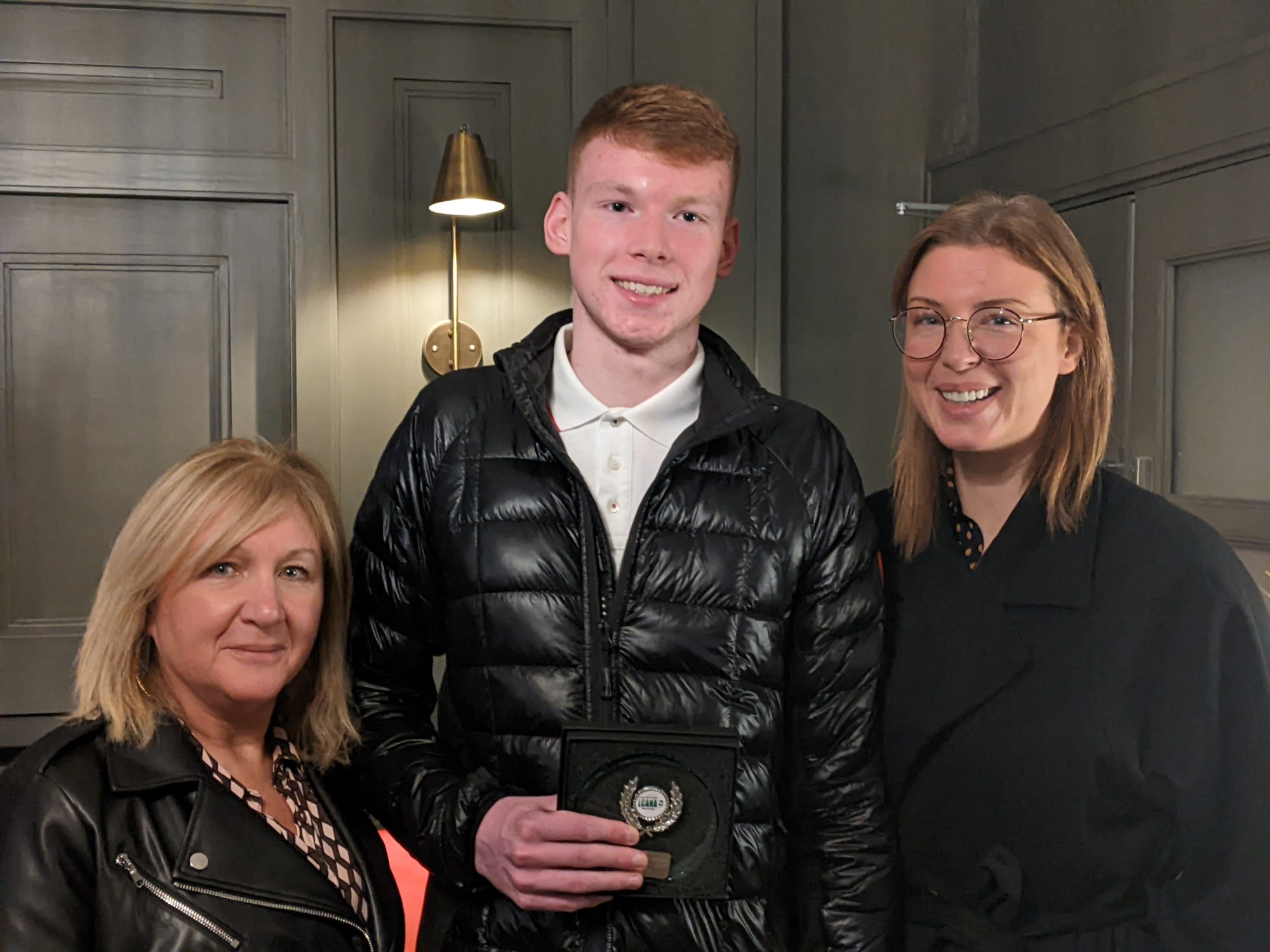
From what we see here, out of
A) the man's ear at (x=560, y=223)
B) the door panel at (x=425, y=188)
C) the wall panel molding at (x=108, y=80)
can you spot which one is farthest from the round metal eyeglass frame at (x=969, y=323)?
the wall panel molding at (x=108, y=80)

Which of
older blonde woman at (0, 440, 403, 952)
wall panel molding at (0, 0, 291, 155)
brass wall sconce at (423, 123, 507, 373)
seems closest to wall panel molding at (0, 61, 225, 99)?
wall panel molding at (0, 0, 291, 155)

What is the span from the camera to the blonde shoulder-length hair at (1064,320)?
1294 mm

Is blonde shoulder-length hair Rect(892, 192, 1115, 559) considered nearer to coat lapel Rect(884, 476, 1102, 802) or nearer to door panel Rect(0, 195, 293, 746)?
coat lapel Rect(884, 476, 1102, 802)

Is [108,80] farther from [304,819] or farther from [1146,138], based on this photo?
[1146,138]

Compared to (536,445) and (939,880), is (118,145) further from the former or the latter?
(939,880)

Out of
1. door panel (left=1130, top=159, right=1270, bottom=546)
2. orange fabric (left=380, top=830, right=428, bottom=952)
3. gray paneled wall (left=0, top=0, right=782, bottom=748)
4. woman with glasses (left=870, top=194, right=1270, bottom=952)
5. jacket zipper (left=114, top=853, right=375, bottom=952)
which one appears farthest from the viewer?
gray paneled wall (left=0, top=0, right=782, bottom=748)

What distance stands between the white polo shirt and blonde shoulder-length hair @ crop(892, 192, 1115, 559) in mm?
338

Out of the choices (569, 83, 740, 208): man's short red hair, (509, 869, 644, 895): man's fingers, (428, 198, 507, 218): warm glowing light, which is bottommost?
(509, 869, 644, 895): man's fingers

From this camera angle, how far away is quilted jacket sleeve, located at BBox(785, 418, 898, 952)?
1.48 metres

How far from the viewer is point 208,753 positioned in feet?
4.83

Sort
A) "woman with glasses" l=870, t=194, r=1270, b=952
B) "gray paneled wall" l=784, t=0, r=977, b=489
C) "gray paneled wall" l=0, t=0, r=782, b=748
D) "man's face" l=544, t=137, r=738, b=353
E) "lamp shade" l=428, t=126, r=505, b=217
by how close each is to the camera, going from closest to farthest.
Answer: "woman with glasses" l=870, t=194, r=1270, b=952 < "man's face" l=544, t=137, r=738, b=353 < "gray paneled wall" l=784, t=0, r=977, b=489 < "lamp shade" l=428, t=126, r=505, b=217 < "gray paneled wall" l=0, t=0, r=782, b=748

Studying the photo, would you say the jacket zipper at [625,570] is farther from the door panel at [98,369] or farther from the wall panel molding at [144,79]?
the wall panel molding at [144,79]

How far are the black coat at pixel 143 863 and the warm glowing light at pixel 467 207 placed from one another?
189 centimetres

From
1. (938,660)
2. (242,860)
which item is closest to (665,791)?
(938,660)
